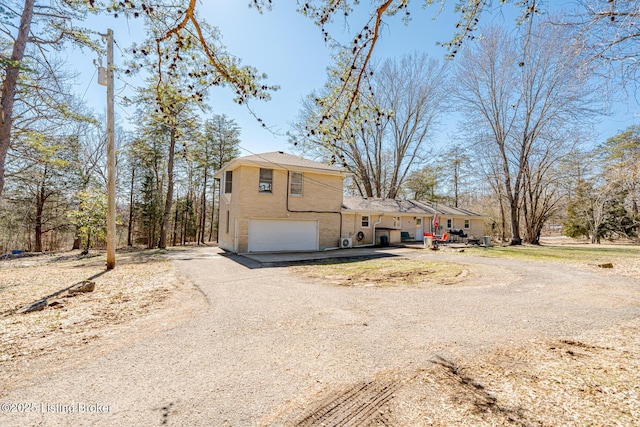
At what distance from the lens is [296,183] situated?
1485 centimetres

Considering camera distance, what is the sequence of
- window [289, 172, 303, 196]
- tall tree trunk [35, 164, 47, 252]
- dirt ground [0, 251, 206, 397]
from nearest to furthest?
1. dirt ground [0, 251, 206, 397]
2. window [289, 172, 303, 196]
3. tall tree trunk [35, 164, 47, 252]

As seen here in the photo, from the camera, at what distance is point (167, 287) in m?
6.73

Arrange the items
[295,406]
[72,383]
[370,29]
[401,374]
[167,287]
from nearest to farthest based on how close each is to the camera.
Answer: [295,406] < [72,383] < [401,374] < [370,29] < [167,287]

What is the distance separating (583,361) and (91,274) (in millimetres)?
11169

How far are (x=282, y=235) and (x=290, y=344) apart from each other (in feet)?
35.8

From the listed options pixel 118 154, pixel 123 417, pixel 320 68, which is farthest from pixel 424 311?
pixel 118 154

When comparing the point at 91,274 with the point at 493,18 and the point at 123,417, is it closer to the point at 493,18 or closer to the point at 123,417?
the point at 123,417

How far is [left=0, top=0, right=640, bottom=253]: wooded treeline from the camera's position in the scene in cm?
371

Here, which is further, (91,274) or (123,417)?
(91,274)

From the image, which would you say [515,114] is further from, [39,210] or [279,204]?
[39,210]

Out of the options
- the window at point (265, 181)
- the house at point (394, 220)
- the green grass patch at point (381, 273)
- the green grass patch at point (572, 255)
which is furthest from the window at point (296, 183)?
the green grass patch at point (572, 255)

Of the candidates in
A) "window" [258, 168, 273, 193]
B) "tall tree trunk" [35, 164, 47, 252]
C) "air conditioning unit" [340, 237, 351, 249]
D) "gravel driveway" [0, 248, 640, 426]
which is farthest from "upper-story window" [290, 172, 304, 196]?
"tall tree trunk" [35, 164, 47, 252]

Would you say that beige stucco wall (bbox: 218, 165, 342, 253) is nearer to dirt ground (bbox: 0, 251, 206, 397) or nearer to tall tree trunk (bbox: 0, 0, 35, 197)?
dirt ground (bbox: 0, 251, 206, 397)

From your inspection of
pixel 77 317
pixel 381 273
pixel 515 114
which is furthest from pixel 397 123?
pixel 77 317
